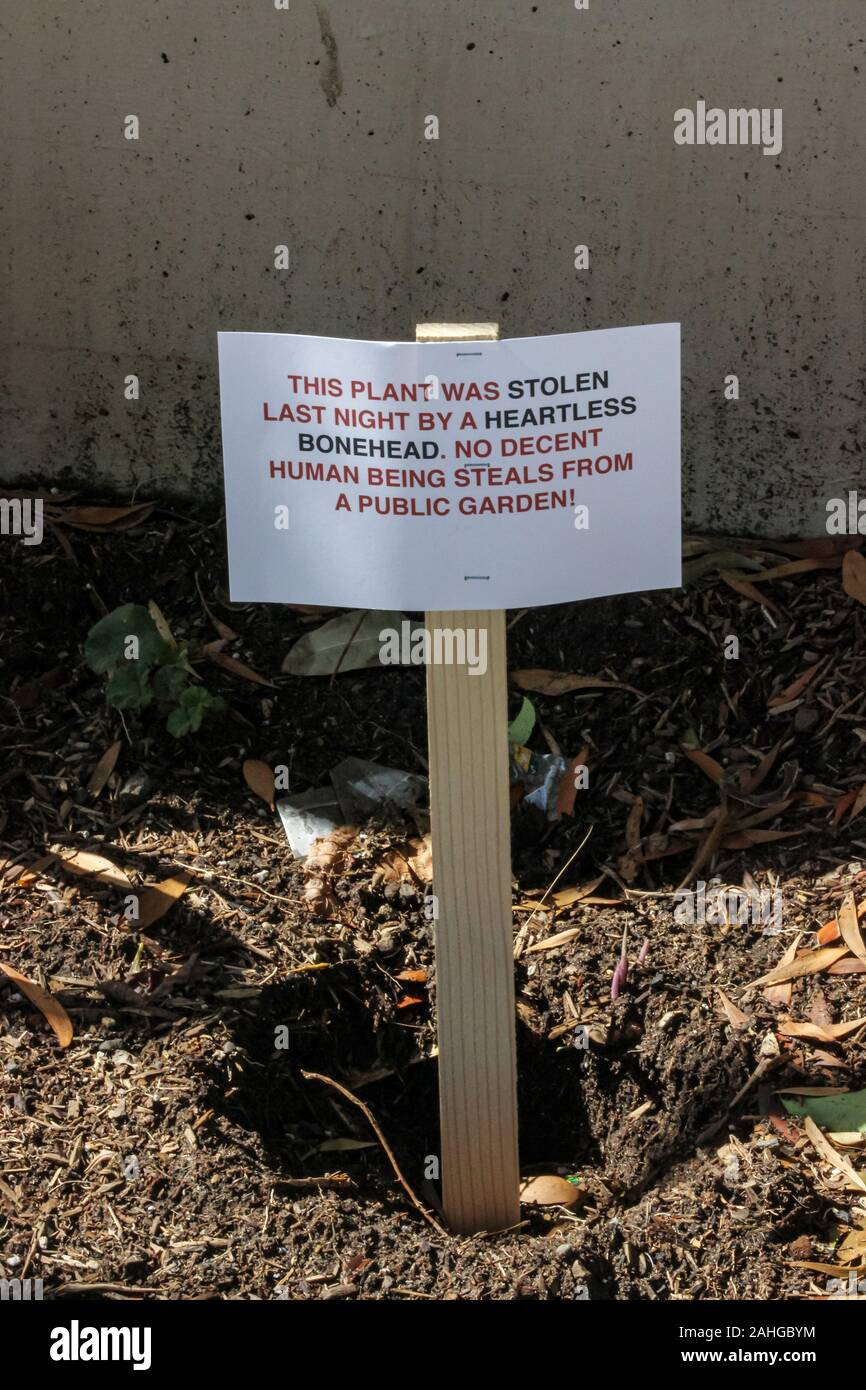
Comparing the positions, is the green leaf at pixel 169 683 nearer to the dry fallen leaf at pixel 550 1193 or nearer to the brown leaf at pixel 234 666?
the brown leaf at pixel 234 666

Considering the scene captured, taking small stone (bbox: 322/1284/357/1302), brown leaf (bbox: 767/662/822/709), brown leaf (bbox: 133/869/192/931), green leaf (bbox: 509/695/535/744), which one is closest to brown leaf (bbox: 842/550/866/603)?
brown leaf (bbox: 767/662/822/709)

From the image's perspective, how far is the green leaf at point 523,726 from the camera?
3.41 meters

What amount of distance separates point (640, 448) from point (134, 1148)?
5.23 feet

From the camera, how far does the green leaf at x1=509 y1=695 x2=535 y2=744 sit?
11.2 feet

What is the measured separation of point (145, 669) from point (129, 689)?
0.07m

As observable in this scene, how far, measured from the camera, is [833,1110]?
8.45 ft

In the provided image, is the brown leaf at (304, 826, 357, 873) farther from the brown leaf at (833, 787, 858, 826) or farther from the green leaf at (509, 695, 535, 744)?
the brown leaf at (833, 787, 858, 826)

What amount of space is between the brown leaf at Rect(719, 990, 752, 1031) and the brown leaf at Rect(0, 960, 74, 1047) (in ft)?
4.50

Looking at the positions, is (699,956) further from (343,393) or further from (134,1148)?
(343,393)

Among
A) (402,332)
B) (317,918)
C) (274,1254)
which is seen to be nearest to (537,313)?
(402,332)

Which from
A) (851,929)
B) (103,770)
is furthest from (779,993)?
(103,770)

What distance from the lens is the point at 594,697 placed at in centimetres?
355

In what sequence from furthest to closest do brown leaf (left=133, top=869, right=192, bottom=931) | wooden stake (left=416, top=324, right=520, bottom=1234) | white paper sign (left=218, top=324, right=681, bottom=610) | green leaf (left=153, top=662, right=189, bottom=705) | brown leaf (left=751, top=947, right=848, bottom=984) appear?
green leaf (left=153, top=662, right=189, bottom=705) < brown leaf (left=133, top=869, right=192, bottom=931) < brown leaf (left=751, top=947, right=848, bottom=984) < wooden stake (left=416, top=324, right=520, bottom=1234) < white paper sign (left=218, top=324, right=681, bottom=610)

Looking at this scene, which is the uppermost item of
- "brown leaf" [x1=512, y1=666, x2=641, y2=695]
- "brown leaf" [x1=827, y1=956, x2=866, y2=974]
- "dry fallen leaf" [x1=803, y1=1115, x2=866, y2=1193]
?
"brown leaf" [x1=512, y1=666, x2=641, y2=695]
